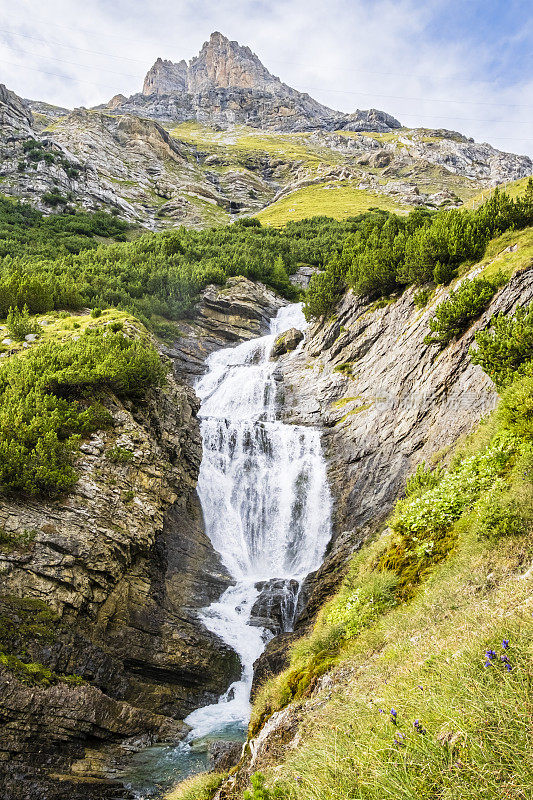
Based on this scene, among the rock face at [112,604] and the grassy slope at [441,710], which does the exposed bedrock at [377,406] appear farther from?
the grassy slope at [441,710]

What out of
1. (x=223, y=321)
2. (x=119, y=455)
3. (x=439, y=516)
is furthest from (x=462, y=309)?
(x=223, y=321)

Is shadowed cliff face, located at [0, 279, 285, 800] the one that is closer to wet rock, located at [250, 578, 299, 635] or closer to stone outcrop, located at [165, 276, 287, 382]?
wet rock, located at [250, 578, 299, 635]

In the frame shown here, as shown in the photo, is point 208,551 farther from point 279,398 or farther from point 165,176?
point 165,176

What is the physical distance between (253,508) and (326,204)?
88513 millimetres

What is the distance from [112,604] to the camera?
14367 mm

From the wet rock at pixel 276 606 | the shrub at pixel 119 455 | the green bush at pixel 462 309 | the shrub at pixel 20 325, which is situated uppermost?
the green bush at pixel 462 309

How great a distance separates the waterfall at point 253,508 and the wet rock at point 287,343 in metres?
7.57

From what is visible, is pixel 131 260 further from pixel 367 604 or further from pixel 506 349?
pixel 367 604

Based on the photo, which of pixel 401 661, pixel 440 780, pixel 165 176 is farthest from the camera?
pixel 165 176

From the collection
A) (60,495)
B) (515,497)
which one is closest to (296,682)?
(515,497)

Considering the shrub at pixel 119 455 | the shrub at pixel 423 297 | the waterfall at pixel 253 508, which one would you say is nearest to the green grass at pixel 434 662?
the waterfall at pixel 253 508

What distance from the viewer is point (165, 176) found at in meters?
106

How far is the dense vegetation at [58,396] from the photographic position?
13984 mm

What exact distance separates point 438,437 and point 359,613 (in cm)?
1065
